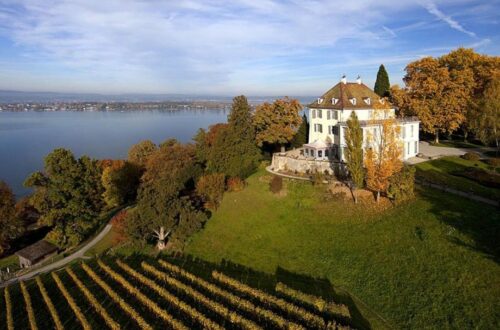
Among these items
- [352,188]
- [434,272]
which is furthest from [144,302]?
[352,188]

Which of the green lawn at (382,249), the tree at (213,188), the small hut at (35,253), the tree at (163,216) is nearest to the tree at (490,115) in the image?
the green lawn at (382,249)

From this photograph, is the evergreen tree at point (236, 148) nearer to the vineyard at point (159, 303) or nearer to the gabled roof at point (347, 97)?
the gabled roof at point (347, 97)

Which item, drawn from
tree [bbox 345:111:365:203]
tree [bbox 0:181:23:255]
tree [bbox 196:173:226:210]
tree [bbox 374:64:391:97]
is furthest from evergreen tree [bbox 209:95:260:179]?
tree [bbox 374:64:391:97]

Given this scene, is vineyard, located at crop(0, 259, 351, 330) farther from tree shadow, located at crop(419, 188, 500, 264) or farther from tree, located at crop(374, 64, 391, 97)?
tree, located at crop(374, 64, 391, 97)

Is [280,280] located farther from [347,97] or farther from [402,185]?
[347,97]

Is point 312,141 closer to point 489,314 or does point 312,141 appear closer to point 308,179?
point 308,179
